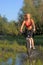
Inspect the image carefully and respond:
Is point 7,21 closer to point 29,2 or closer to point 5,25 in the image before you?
point 5,25

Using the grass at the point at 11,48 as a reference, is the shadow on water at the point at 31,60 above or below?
above

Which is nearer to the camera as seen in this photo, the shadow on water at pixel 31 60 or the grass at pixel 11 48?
the shadow on water at pixel 31 60

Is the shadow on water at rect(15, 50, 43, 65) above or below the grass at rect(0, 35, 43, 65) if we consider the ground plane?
above

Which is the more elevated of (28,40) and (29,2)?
(29,2)

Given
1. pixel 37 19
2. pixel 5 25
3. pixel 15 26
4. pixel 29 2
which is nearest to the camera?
pixel 37 19

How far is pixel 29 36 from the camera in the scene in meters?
12.1

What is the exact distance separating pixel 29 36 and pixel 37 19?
70.3 metres

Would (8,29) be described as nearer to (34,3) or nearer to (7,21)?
(7,21)

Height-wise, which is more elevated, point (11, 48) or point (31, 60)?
point (31, 60)

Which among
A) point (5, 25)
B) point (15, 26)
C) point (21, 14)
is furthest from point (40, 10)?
point (5, 25)

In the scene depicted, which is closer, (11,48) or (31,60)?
(31,60)

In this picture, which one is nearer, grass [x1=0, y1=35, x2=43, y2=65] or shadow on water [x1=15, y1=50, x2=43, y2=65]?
shadow on water [x1=15, y1=50, x2=43, y2=65]

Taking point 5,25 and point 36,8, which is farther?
point 5,25

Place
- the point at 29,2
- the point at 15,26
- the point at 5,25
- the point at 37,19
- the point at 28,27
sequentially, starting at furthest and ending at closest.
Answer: the point at 5,25 → the point at 15,26 → the point at 29,2 → the point at 37,19 → the point at 28,27
